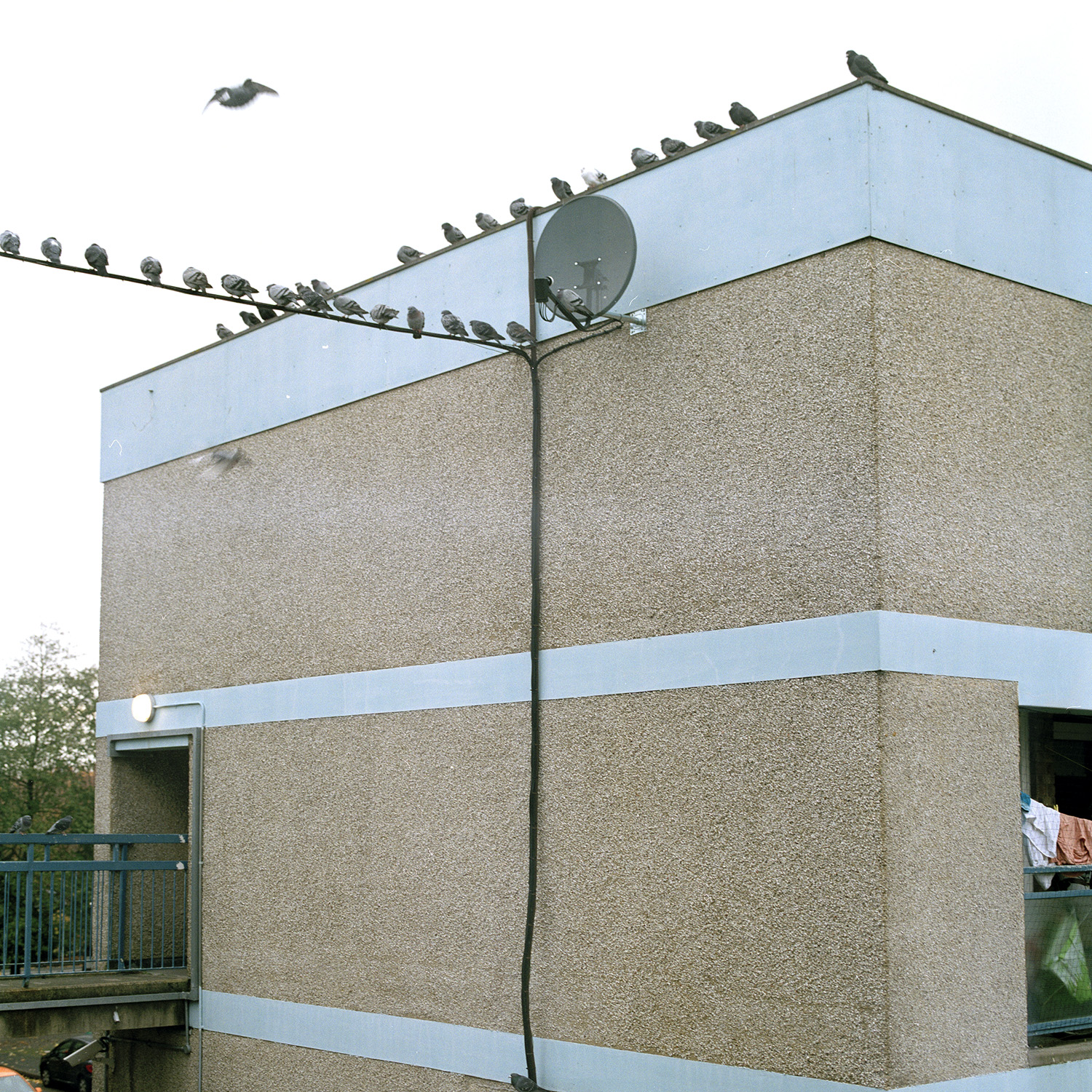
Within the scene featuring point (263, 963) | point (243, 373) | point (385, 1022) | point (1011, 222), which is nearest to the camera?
point (1011, 222)

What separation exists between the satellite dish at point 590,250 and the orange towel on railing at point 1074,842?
349cm

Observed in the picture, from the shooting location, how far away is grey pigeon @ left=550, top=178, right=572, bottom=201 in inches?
291

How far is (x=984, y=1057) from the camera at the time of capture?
220 inches

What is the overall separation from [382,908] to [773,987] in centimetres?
295

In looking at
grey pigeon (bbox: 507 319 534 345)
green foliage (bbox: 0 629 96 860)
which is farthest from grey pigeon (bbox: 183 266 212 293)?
green foliage (bbox: 0 629 96 860)

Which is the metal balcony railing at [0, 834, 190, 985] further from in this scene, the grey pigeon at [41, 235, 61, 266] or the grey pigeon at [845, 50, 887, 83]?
the grey pigeon at [845, 50, 887, 83]

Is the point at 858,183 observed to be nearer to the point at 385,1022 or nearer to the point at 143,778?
the point at 385,1022

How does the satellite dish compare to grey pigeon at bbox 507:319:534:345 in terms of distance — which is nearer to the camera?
the satellite dish

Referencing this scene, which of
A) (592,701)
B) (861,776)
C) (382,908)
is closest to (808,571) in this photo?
(861,776)

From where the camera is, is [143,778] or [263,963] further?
[143,778]

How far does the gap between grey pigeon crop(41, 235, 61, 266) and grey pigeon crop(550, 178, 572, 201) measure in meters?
2.81

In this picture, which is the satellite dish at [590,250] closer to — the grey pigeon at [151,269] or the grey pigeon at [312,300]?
the grey pigeon at [312,300]

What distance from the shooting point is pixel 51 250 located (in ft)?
19.6

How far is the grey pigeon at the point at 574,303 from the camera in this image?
648cm
